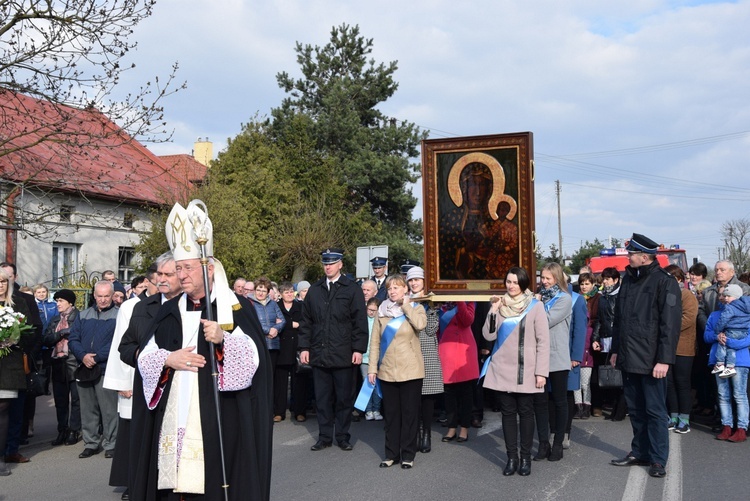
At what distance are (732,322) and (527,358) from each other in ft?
10.0

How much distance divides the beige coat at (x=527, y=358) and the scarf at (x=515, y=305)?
91mm

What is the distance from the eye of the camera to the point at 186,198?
2728 cm

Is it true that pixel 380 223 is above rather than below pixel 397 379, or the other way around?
above

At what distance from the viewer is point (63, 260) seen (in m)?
29.2

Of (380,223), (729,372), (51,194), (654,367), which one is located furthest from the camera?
(380,223)

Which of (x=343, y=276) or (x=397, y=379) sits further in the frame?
(x=343, y=276)

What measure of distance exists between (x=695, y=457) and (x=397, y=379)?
3.12 meters

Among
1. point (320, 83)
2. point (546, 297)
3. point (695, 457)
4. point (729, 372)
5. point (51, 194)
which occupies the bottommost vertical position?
point (695, 457)

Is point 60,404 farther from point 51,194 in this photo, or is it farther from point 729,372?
point 729,372

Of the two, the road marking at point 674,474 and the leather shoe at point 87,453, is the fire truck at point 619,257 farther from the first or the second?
the leather shoe at point 87,453

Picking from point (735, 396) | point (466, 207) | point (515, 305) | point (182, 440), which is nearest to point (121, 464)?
point (182, 440)

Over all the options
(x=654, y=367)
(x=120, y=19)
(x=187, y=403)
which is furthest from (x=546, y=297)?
(x=120, y=19)

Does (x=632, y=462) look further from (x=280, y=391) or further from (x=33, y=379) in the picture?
(x=33, y=379)

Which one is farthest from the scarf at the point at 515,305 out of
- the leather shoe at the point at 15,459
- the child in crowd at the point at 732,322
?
the leather shoe at the point at 15,459
